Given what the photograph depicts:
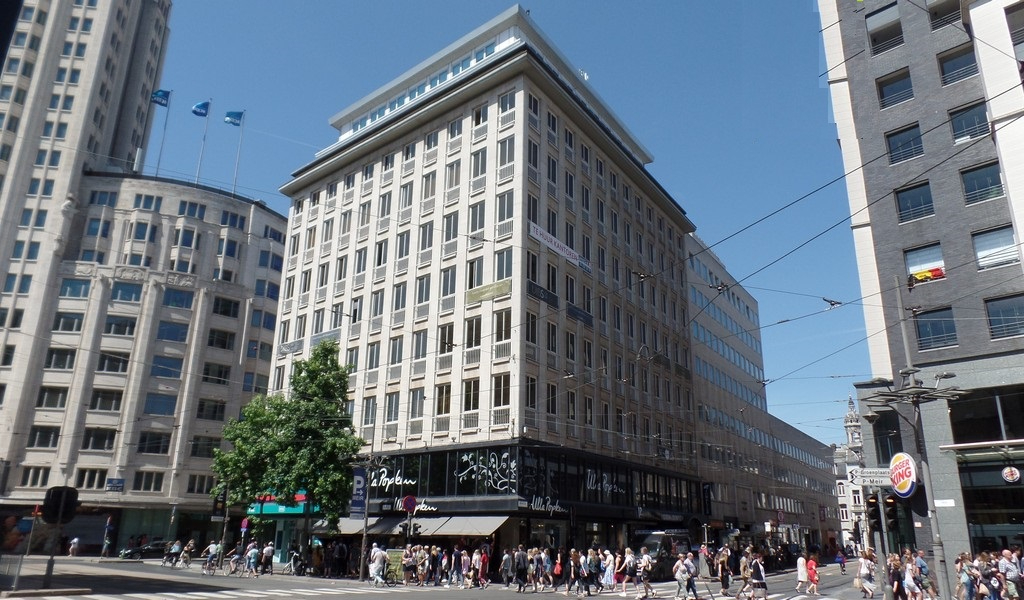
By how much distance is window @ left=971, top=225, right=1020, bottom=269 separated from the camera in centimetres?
2708

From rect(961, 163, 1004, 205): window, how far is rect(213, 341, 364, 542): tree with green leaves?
29525 millimetres

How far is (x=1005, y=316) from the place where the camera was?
2666cm

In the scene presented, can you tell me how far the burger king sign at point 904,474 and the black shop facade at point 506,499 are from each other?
1346cm

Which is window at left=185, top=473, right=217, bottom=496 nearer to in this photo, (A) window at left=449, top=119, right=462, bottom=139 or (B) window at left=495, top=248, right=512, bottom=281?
(B) window at left=495, top=248, right=512, bottom=281

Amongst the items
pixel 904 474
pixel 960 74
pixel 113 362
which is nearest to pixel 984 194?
pixel 960 74

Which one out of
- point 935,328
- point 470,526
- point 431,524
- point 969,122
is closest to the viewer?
point 935,328

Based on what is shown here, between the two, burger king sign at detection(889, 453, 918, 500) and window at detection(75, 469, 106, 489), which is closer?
burger king sign at detection(889, 453, 918, 500)

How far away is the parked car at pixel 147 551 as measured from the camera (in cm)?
4825

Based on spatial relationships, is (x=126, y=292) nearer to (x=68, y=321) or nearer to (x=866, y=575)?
(x=68, y=321)

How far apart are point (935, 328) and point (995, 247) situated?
3.77 metres

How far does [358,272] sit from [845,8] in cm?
3175

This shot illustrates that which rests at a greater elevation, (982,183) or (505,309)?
(982,183)

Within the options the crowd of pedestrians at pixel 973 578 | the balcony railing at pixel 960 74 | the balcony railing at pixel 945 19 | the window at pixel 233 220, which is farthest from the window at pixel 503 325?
the window at pixel 233 220

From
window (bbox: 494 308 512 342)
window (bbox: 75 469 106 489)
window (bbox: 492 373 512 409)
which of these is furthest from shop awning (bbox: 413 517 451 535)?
window (bbox: 75 469 106 489)
